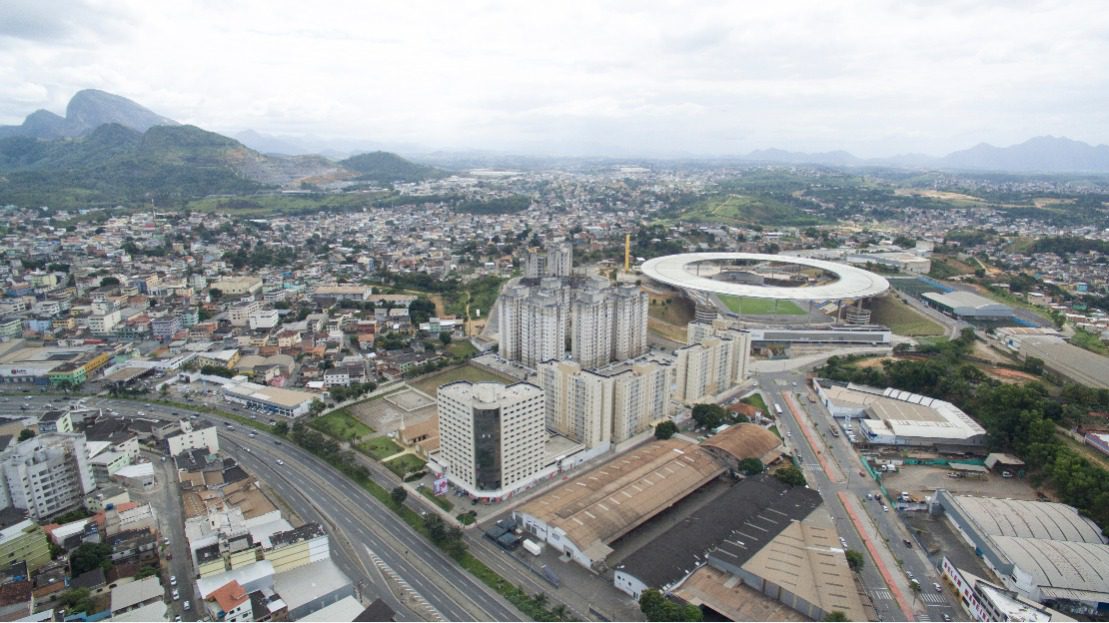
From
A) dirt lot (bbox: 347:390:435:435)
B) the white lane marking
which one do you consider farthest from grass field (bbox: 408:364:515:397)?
the white lane marking

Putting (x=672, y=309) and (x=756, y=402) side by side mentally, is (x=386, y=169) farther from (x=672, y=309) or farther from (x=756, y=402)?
(x=756, y=402)

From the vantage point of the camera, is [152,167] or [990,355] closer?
[990,355]

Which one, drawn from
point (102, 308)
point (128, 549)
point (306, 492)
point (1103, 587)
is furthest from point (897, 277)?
point (102, 308)

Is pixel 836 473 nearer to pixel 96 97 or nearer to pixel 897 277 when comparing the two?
pixel 897 277

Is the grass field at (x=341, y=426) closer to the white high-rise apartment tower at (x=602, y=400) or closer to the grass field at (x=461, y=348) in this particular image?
the white high-rise apartment tower at (x=602, y=400)

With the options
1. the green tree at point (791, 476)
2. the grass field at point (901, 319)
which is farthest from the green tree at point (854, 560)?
the grass field at point (901, 319)

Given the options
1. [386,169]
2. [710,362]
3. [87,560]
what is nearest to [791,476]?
[710,362]
